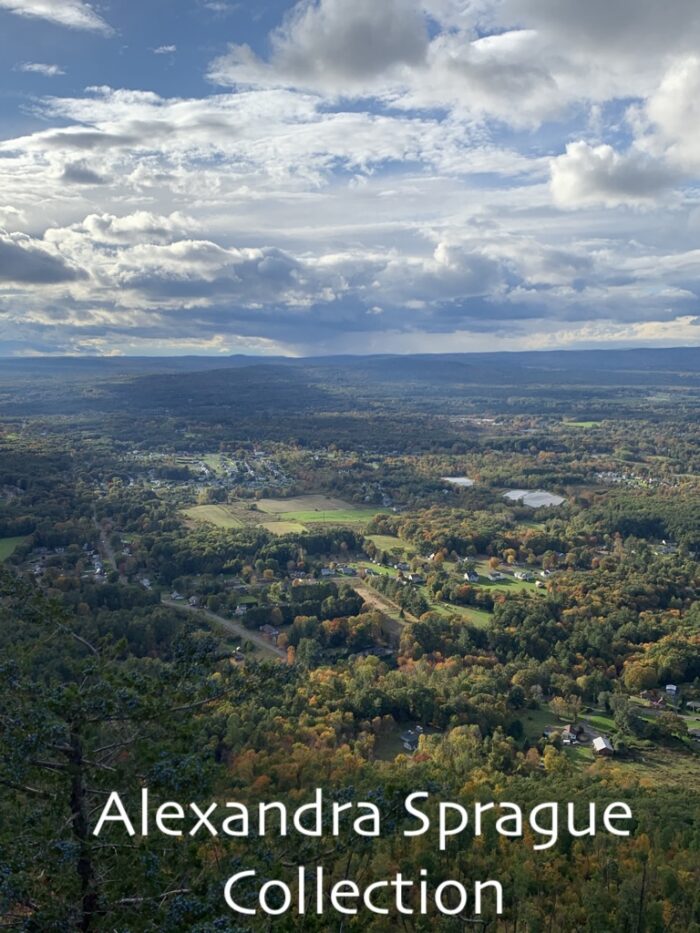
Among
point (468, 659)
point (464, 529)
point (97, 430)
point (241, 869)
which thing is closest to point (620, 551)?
point (464, 529)

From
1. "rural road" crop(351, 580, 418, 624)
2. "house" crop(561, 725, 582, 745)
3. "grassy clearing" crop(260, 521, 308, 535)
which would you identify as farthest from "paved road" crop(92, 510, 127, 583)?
"house" crop(561, 725, 582, 745)

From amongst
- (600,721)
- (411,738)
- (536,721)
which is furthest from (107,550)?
(600,721)

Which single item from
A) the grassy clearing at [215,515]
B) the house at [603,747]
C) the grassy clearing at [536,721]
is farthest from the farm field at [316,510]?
the house at [603,747]

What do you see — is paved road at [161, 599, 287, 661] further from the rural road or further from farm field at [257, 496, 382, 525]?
farm field at [257, 496, 382, 525]

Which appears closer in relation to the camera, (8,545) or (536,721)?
(536,721)

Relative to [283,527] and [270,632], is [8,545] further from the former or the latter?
[270,632]

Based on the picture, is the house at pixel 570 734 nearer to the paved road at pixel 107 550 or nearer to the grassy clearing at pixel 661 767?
the grassy clearing at pixel 661 767
